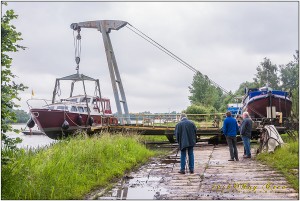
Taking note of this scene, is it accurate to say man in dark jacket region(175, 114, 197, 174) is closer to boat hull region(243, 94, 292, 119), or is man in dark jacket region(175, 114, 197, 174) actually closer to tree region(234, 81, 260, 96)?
boat hull region(243, 94, 292, 119)

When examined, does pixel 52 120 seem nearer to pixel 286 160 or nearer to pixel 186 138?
pixel 186 138

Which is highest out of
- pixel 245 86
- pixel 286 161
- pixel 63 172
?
pixel 245 86

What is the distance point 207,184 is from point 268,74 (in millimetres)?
83627

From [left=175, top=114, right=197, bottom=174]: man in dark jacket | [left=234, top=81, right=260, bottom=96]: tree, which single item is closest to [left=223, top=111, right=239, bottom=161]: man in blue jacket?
[left=175, top=114, right=197, bottom=174]: man in dark jacket

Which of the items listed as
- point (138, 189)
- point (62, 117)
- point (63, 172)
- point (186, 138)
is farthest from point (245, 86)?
point (63, 172)

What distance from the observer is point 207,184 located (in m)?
7.77

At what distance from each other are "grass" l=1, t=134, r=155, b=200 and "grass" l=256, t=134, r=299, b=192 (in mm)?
3825

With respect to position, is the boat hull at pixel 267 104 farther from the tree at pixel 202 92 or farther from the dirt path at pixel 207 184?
the tree at pixel 202 92

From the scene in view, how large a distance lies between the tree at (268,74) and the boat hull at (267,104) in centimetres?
6342

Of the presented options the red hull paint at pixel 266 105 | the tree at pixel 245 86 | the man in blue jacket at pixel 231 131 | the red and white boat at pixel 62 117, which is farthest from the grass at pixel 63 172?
the tree at pixel 245 86

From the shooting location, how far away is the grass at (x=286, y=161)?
804 centimetres

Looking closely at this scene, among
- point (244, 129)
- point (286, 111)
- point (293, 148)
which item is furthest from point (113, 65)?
point (293, 148)

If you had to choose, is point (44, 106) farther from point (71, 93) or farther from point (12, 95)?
point (12, 95)

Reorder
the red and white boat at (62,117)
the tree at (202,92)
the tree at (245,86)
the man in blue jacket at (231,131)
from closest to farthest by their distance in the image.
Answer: the man in blue jacket at (231,131) → the red and white boat at (62,117) → the tree at (202,92) → the tree at (245,86)
